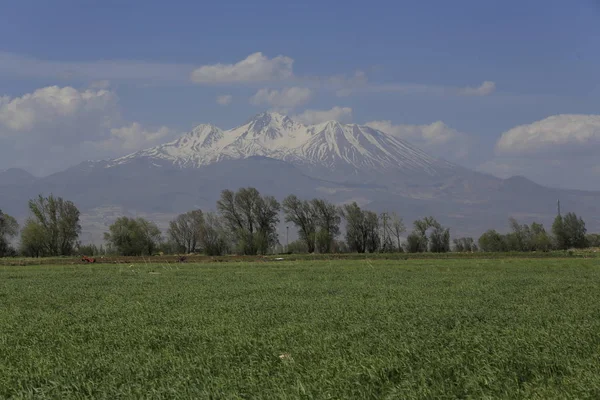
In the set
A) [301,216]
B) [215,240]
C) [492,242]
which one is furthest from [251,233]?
[492,242]

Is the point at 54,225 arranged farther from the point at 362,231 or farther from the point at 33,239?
→ the point at 362,231

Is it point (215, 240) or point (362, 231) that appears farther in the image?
point (362, 231)

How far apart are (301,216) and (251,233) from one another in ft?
51.9

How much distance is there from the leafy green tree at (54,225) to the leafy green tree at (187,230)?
33.9 meters

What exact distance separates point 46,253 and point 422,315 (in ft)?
374

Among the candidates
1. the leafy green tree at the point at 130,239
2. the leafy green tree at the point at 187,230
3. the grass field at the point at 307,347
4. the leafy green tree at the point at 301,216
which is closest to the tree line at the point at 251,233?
the leafy green tree at the point at 130,239

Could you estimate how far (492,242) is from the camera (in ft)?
467

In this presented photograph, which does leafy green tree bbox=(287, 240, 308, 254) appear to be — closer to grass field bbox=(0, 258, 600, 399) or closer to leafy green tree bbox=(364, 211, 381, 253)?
leafy green tree bbox=(364, 211, 381, 253)

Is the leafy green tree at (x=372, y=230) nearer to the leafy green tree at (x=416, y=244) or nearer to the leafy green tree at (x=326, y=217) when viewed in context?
the leafy green tree at (x=326, y=217)

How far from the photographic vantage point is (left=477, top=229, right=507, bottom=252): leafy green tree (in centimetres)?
14144

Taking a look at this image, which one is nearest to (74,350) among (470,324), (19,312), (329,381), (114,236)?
(329,381)

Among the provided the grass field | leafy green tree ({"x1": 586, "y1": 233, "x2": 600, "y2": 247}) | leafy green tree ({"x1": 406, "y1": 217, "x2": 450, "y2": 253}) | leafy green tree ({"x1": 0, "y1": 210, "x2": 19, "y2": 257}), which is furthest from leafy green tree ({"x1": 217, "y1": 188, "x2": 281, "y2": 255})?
the grass field

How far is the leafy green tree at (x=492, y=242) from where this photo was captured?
14144 centimetres

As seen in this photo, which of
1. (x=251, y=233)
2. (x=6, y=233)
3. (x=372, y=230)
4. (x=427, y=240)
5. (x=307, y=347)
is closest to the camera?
(x=307, y=347)
